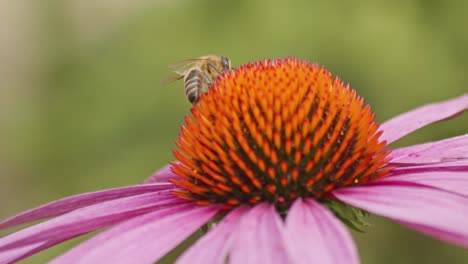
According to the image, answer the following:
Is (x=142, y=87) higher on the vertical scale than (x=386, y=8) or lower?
lower

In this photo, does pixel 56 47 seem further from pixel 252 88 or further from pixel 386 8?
pixel 252 88

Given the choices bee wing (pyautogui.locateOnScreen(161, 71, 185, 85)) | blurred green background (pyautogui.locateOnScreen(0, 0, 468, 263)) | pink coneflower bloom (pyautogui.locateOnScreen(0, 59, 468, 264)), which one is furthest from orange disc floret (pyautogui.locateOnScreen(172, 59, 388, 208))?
blurred green background (pyautogui.locateOnScreen(0, 0, 468, 263))

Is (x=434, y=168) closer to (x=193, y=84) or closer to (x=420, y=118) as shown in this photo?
(x=420, y=118)

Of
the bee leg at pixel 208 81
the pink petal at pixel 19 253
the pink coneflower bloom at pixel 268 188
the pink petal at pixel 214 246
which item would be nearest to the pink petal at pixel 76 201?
the pink coneflower bloom at pixel 268 188

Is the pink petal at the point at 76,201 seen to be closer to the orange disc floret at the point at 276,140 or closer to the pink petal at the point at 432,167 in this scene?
the orange disc floret at the point at 276,140

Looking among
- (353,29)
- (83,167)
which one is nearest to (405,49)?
(353,29)

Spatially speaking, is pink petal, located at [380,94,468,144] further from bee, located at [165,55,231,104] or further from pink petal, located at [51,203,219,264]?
pink petal, located at [51,203,219,264]
